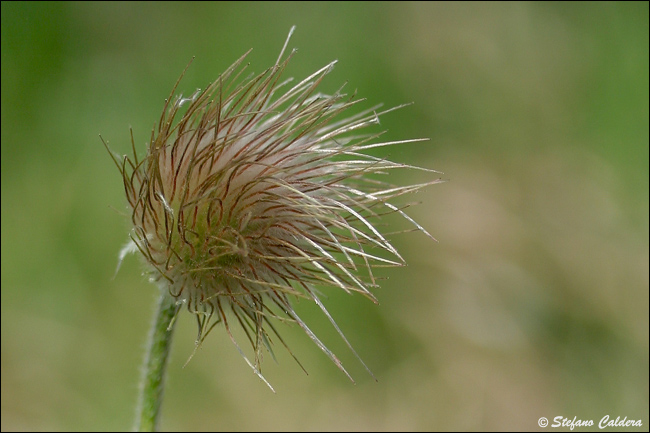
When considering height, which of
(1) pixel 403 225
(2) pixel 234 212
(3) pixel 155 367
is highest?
(2) pixel 234 212

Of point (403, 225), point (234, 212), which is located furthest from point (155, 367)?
point (403, 225)

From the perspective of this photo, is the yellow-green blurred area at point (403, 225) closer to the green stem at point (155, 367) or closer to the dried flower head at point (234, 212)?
the green stem at point (155, 367)

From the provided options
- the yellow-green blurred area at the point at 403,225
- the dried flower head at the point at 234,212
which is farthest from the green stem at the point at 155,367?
the yellow-green blurred area at the point at 403,225

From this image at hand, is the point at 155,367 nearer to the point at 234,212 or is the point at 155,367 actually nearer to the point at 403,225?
the point at 234,212

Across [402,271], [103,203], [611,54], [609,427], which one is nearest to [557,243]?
[402,271]

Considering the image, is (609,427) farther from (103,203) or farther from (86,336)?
(103,203)

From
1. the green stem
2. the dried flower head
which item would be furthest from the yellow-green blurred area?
the dried flower head
